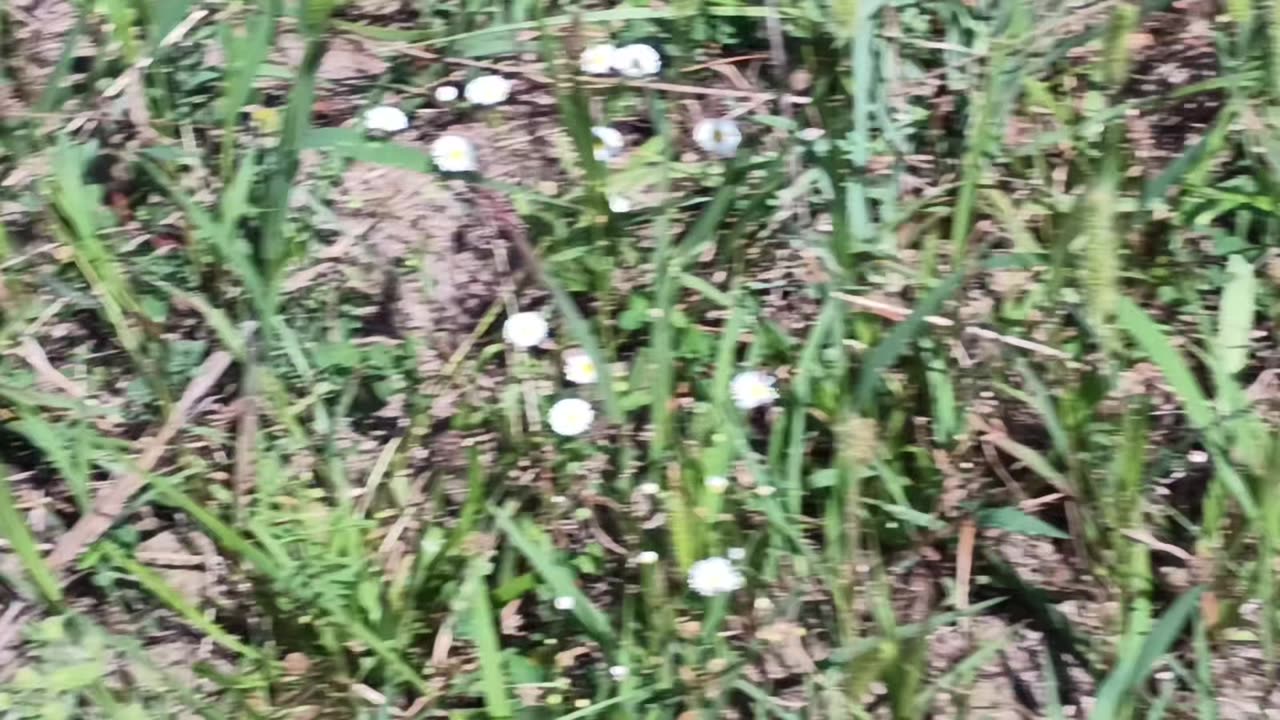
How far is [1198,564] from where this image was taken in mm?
1339

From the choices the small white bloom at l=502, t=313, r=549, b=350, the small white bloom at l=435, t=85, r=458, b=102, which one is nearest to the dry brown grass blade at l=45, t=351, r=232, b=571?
the small white bloom at l=502, t=313, r=549, b=350

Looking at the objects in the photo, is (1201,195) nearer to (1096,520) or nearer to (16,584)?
(1096,520)

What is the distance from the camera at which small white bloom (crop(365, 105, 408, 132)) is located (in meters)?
1.69

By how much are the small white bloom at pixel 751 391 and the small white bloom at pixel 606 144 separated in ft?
1.12

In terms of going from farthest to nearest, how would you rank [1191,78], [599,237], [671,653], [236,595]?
[1191,78] → [599,237] → [236,595] → [671,653]

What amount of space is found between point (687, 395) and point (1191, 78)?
0.81 metres

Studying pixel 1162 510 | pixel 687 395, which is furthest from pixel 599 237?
pixel 1162 510

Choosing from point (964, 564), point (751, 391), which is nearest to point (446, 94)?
point (751, 391)

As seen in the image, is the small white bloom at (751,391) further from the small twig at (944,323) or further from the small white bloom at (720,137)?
the small white bloom at (720,137)

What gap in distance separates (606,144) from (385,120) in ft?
0.95

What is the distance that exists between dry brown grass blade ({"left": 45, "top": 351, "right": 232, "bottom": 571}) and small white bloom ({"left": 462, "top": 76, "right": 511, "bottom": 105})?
51 centimetres

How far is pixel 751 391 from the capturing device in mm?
1444

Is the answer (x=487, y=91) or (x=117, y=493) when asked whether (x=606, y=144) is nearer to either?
(x=487, y=91)

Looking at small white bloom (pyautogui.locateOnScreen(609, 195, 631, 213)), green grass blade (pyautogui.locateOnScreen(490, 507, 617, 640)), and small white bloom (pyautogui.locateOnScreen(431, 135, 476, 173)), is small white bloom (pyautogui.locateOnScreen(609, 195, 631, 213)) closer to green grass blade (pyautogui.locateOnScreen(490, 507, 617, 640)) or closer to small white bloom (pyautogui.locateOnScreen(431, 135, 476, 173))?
small white bloom (pyautogui.locateOnScreen(431, 135, 476, 173))
